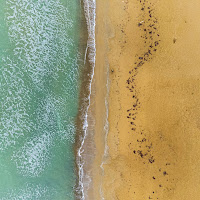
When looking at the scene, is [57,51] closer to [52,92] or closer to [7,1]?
[52,92]

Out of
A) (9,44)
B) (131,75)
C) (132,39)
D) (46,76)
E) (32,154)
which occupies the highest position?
(132,39)

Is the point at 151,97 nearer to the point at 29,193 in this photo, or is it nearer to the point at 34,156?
the point at 34,156

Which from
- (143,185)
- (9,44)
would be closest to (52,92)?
(9,44)

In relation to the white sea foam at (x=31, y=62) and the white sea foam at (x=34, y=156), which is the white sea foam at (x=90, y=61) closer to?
the white sea foam at (x=31, y=62)

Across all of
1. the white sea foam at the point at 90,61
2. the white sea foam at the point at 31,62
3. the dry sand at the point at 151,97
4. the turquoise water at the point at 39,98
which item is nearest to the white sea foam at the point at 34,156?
the turquoise water at the point at 39,98

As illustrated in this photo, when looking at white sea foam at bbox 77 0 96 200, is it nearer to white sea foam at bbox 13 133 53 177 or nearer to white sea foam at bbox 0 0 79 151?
white sea foam at bbox 0 0 79 151

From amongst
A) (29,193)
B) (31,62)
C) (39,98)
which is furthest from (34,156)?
(31,62)
